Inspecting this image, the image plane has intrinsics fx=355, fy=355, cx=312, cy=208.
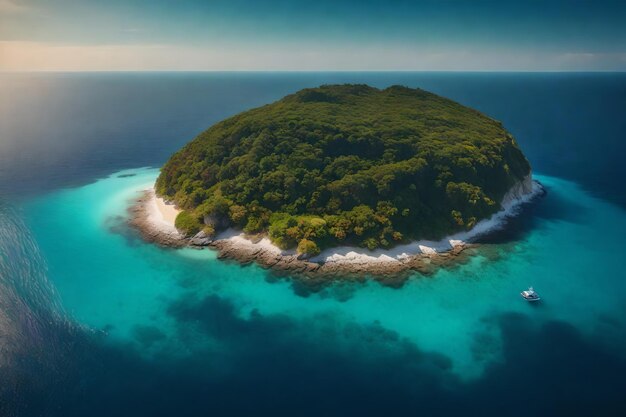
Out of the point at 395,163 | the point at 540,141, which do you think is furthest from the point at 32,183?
the point at 540,141

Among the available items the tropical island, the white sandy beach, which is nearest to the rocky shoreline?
the tropical island

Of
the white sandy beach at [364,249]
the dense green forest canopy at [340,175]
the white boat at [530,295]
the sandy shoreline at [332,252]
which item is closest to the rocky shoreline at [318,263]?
the sandy shoreline at [332,252]

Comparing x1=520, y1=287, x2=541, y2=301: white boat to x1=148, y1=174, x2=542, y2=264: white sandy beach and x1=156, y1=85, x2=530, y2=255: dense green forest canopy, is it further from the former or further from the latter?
x1=156, y1=85, x2=530, y2=255: dense green forest canopy

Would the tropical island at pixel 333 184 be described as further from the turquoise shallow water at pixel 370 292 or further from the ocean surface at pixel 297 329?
the ocean surface at pixel 297 329

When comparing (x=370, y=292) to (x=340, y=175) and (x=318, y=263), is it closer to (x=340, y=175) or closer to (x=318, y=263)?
(x=318, y=263)

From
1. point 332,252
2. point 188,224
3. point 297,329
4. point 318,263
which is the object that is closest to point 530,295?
point 332,252

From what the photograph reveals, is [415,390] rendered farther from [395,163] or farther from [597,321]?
[395,163]
